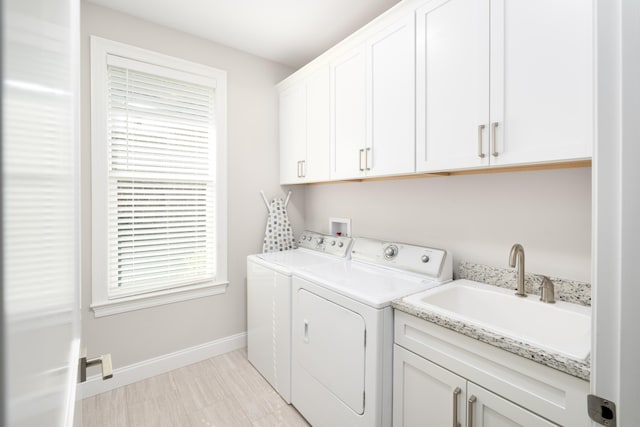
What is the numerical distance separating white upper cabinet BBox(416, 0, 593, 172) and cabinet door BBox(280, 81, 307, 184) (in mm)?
1194

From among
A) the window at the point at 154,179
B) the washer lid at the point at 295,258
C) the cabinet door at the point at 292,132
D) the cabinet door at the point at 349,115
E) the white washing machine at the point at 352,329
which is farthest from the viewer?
the cabinet door at the point at 292,132

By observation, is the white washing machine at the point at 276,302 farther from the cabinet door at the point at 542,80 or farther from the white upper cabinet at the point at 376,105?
the cabinet door at the point at 542,80

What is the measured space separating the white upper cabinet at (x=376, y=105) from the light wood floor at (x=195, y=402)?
1.69 metres

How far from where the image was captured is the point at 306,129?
259cm

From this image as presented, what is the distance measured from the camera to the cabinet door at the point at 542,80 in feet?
3.68

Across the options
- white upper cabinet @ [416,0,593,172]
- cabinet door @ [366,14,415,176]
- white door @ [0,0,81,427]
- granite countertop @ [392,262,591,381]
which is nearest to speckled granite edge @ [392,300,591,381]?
granite countertop @ [392,262,591,381]

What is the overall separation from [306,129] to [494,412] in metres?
2.21

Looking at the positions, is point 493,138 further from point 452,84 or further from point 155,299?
point 155,299

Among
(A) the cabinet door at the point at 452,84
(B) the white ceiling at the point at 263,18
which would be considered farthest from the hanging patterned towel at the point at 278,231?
(A) the cabinet door at the point at 452,84

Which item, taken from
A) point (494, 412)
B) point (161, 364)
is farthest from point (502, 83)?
point (161, 364)

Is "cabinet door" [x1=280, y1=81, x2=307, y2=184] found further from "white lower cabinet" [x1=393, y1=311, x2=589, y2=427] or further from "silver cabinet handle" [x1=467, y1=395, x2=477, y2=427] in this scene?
"silver cabinet handle" [x1=467, y1=395, x2=477, y2=427]

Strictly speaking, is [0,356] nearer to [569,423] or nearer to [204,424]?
[569,423]

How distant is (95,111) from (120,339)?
168cm

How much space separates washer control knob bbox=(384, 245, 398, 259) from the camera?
6.82ft
